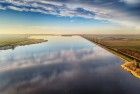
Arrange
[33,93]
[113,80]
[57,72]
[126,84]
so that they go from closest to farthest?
[33,93], [126,84], [113,80], [57,72]

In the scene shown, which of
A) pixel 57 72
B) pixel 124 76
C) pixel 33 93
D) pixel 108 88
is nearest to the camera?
pixel 33 93

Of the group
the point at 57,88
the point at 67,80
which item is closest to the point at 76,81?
the point at 67,80

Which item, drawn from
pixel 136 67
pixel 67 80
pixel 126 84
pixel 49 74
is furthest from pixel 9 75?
pixel 136 67

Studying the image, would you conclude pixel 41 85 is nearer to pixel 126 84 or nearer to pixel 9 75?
pixel 9 75

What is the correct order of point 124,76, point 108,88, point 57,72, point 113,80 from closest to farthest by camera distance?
point 108,88 → point 113,80 → point 124,76 → point 57,72

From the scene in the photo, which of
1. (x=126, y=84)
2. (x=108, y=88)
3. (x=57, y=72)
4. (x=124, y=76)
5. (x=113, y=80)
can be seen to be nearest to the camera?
(x=108, y=88)

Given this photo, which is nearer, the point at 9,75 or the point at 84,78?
the point at 84,78

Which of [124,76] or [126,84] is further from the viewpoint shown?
[124,76]

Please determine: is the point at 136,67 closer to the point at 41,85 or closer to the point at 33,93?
the point at 41,85
